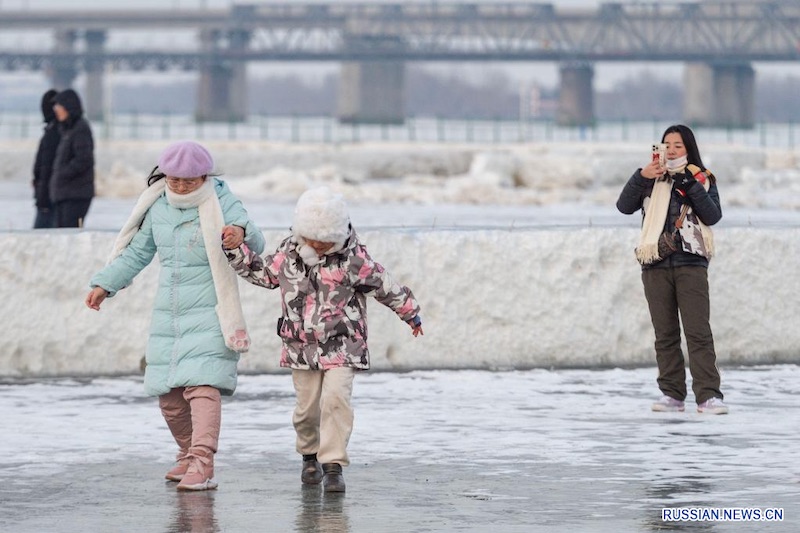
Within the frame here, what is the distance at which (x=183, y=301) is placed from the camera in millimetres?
7465

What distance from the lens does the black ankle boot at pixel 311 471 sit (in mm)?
7375

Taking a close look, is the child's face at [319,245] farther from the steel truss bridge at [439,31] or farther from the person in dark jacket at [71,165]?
the steel truss bridge at [439,31]

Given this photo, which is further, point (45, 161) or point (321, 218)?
point (45, 161)

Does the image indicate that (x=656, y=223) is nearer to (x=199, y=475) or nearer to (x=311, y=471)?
(x=311, y=471)

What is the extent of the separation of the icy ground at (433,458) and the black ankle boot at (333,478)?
0.06 m

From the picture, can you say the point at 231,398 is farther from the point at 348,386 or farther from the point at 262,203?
the point at 262,203

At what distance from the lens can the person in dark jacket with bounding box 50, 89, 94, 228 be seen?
13.3 meters

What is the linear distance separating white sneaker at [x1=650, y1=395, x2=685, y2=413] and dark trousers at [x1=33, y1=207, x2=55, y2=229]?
6.04 meters

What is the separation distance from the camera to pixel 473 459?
8.02 metres

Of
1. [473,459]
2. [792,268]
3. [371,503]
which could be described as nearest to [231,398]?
[473,459]

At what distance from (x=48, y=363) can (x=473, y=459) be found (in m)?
3.92

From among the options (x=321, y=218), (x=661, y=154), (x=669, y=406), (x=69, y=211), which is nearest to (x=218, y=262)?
(x=321, y=218)

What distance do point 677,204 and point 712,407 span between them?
110 centimetres

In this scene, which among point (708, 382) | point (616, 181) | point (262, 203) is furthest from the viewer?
point (616, 181)
